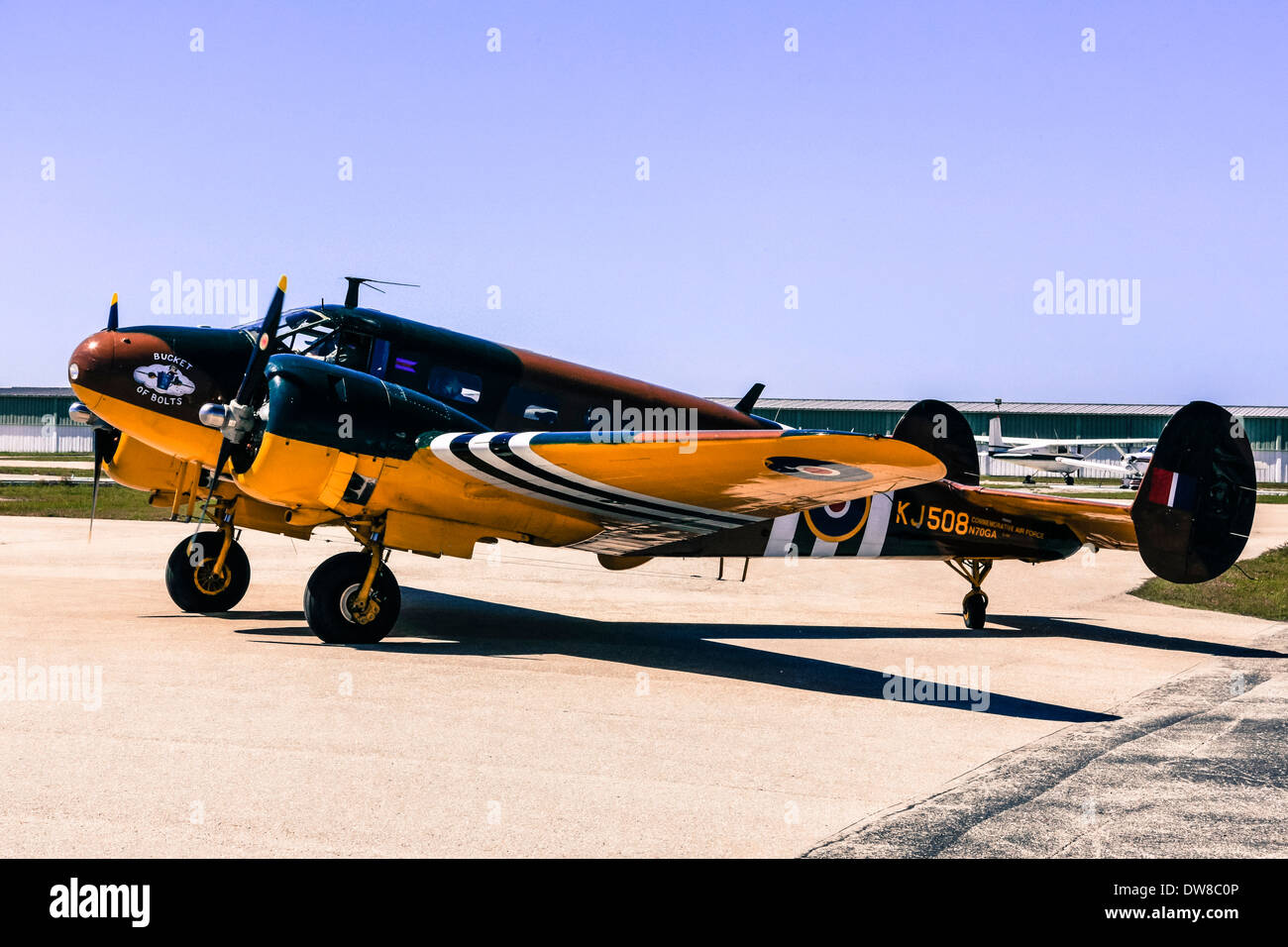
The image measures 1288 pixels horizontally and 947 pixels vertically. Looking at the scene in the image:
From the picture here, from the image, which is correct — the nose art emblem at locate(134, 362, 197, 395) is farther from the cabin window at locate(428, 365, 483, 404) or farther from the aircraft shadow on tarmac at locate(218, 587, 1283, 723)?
the aircraft shadow on tarmac at locate(218, 587, 1283, 723)

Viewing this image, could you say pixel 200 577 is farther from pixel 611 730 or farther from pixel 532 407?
pixel 611 730

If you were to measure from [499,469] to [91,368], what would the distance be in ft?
14.6

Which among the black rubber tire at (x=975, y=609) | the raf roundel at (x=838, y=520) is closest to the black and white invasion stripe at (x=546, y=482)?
the raf roundel at (x=838, y=520)

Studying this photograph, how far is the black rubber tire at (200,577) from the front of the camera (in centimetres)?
1320

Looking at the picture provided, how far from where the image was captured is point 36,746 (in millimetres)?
6664

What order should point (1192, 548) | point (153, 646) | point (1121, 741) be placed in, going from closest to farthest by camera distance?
point (1121, 741) → point (153, 646) → point (1192, 548)

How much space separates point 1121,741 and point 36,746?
7.47 m

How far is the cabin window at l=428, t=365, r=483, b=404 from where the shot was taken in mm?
12133

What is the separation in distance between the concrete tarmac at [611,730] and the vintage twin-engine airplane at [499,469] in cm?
111

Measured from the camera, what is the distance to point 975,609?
14391 mm

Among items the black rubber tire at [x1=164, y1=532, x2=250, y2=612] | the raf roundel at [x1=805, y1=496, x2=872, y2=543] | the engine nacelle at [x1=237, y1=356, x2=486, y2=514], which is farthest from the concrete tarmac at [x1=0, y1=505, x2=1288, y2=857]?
the engine nacelle at [x1=237, y1=356, x2=486, y2=514]

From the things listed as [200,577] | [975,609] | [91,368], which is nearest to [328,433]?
[91,368]
